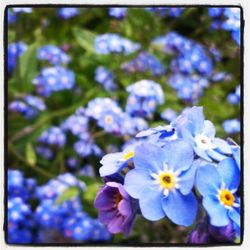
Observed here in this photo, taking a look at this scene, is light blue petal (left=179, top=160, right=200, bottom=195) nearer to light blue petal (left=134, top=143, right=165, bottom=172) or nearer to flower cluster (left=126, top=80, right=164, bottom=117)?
light blue petal (left=134, top=143, right=165, bottom=172)

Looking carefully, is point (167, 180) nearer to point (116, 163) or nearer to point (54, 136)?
point (116, 163)

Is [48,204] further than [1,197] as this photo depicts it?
Yes

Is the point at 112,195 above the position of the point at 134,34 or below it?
below

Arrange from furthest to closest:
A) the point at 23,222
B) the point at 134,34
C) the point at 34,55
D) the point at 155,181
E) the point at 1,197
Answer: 1. the point at 134,34
2. the point at 34,55
3. the point at 23,222
4. the point at 1,197
5. the point at 155,181

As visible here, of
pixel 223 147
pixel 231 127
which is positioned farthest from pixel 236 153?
pixel 231 127

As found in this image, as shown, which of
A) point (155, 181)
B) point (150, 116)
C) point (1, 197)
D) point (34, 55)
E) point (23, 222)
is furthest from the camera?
point (34, 55)

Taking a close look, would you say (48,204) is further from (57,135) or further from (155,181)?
(155,181)

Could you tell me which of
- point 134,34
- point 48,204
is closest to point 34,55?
point 134,34
